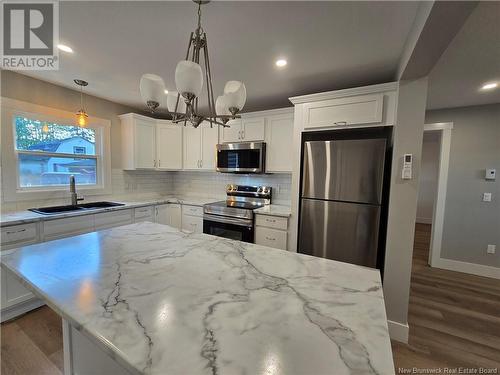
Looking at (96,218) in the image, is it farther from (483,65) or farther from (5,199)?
(483,65)

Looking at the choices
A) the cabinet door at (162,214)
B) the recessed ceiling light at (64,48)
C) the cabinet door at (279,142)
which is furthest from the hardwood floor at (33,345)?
the cabinet door at (279,142)

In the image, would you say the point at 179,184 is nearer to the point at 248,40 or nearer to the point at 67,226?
the point at 67,226

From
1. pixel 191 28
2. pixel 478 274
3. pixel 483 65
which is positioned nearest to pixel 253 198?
pixel 191 28

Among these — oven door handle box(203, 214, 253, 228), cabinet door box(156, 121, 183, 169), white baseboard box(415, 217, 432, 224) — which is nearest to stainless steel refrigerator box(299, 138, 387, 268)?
oven door handle box(203, 214, 253, 228)

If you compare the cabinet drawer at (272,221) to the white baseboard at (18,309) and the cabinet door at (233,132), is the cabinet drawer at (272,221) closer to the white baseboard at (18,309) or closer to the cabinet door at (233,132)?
the cabinet door at (233,132)

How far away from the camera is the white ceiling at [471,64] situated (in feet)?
4.74

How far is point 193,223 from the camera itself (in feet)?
11.4

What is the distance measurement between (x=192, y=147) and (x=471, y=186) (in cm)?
421

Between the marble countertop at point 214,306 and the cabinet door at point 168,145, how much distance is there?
2.49 metres

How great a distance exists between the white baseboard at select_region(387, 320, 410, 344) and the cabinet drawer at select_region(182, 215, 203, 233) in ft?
8.32

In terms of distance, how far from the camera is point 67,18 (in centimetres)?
152

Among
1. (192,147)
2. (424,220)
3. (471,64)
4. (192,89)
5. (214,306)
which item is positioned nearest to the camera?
(214,306)

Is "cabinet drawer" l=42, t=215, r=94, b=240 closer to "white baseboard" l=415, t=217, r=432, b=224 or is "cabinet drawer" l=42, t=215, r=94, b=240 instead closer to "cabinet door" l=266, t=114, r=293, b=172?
"cabinet door" l=266, t=114, r=293, b=172

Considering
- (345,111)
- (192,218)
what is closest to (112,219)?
(192,218)
